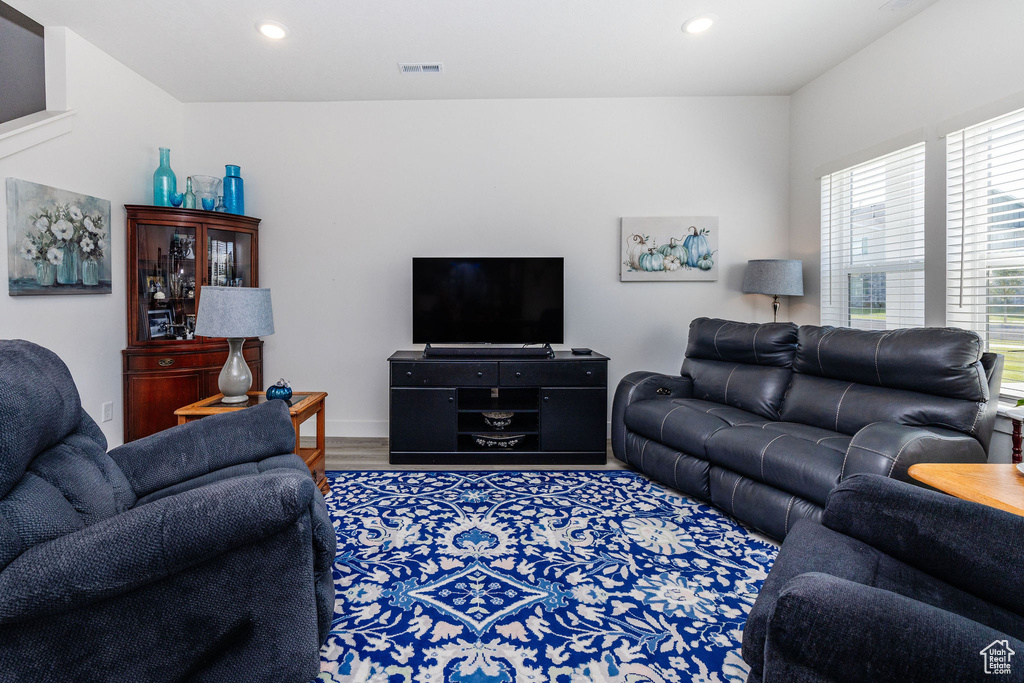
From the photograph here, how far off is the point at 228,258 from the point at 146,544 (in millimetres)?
3175

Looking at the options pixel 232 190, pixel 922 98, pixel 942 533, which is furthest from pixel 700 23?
pixel 232 190

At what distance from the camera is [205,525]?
1.07 m

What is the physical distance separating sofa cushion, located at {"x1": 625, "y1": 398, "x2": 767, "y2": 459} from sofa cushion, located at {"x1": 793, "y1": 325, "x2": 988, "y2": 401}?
0.48 metres

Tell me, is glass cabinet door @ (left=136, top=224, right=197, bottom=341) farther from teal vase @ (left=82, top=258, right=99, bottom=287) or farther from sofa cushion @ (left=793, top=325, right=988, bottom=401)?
sofa cushion @ (left=793, top=325, right=988, bottom=401)

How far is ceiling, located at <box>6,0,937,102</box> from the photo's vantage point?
2686 mm

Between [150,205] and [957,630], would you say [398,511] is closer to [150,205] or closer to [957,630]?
[957,630]

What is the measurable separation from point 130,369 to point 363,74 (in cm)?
261

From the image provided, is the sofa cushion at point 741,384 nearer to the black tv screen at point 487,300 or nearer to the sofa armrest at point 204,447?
the black tv screen at point 487,300

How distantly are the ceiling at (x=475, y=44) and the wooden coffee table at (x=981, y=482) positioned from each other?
2508 millimetres

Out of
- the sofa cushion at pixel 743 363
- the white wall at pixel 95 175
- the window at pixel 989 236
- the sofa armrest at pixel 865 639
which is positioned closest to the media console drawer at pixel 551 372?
the sofa cushion at pixel 743 363

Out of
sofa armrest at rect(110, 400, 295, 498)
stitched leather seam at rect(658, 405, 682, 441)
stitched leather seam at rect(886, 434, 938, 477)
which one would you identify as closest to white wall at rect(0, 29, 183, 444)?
sofa armrest at rect(110, 400, 295, 498)

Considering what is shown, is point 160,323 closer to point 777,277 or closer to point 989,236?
point 777,277

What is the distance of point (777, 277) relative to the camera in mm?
3504

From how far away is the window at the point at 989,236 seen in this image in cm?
234
